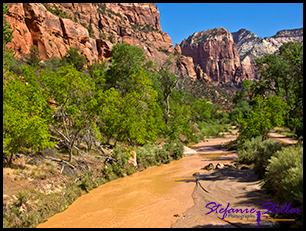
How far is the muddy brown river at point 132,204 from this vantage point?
7.53 meters

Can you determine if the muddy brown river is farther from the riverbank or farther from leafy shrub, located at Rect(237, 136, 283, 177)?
leafy shrub, located at Rect(237, 136, 283, 177)

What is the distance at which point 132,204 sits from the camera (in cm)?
935

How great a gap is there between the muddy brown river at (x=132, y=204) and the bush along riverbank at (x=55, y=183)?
0.44m

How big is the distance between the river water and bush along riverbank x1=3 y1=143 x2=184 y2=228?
1.48ft

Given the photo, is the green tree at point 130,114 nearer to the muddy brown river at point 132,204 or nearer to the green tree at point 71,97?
the green tree at point 71,97

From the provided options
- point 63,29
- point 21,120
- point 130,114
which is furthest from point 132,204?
point 63,29

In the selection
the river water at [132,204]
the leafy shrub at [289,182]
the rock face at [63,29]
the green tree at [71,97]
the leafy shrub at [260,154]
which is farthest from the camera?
the rock face at [63,29]

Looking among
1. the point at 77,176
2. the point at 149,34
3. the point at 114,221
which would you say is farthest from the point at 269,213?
the point at 149,34

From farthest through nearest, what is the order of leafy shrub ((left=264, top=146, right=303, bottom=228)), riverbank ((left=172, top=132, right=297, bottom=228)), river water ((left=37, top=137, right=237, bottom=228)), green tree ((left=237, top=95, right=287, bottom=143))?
1. green tree ((left=237, top=95, right=287, bottom=143))
2. river water ((left=37, top=137, right=237, bottom=228))
3. riverbank ((left=172, top=132, right=297, bottom=228))
4. leafy shrub ((left=264, top=146, right=303, bottom=228))

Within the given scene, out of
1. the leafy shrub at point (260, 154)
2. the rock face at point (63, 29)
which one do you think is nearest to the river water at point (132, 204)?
the leafy shrub at point (260, 154)

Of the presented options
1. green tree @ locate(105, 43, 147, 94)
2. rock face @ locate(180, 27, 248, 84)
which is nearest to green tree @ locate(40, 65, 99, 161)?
green tree @ locate(105, 43, 147, 94)

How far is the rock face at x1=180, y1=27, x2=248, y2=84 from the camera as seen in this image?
Result: 178625 millimetres

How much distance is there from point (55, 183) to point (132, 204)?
156 inches

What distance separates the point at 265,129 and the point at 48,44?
45.8 meters
